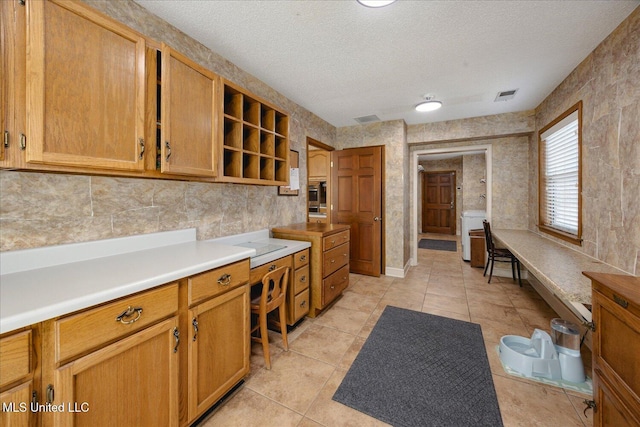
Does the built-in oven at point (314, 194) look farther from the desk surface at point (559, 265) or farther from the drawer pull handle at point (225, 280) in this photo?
the drawer pull handle at point (225, 280)

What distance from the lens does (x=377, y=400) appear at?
1633mm

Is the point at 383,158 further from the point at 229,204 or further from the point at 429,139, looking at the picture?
the point at 229,204

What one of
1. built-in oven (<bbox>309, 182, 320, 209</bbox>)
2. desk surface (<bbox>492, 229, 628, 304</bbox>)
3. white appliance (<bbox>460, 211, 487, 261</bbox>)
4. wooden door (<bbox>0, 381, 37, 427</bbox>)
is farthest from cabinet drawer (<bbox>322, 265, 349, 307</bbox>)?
white appliance (<bbox>460, 211, 487, 261</bbox>)

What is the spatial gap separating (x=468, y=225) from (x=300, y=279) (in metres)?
4.34

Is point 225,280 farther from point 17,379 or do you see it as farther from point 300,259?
point 300,259

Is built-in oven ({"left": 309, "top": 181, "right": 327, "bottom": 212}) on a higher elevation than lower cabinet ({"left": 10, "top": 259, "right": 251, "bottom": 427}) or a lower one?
higher

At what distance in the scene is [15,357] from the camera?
0.78 m

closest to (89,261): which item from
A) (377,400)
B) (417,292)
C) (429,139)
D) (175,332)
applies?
(175,332)

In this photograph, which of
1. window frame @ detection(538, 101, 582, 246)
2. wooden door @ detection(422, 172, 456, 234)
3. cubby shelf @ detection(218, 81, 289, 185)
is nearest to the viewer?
cubby shelf @ detection(218, 81, 289, 185)

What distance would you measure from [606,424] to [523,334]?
147cm

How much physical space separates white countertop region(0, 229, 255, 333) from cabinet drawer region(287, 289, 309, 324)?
100cm

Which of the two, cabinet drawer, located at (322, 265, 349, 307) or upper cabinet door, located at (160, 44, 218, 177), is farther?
cabinet drawer, located at (322, 265, 349, 307)

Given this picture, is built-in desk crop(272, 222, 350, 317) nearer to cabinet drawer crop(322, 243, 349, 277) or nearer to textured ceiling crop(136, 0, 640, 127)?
cabinet drawer crop(322, 243, 349, 277)

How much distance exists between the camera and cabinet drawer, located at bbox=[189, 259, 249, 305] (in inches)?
51.7
